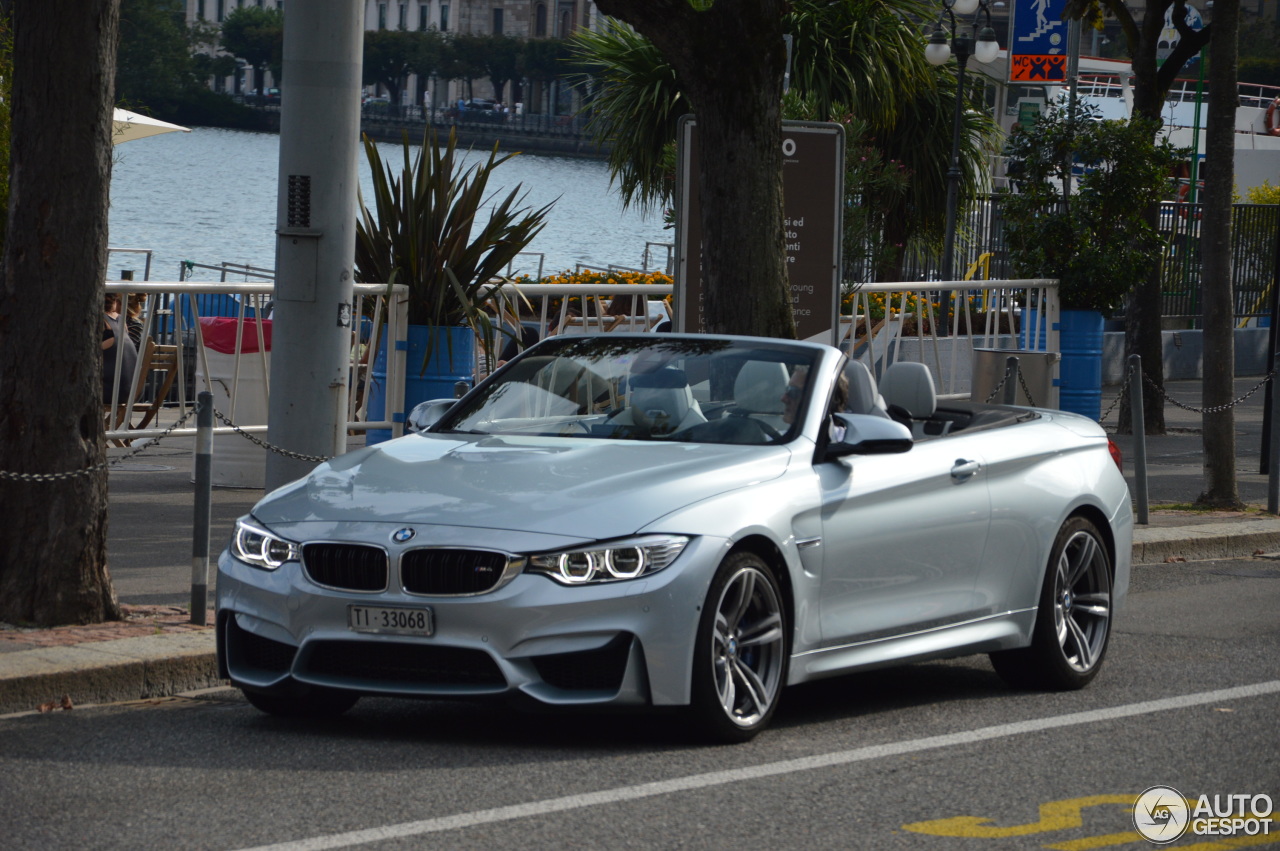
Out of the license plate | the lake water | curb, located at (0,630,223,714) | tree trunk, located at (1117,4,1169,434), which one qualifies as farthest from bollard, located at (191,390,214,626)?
the lake water

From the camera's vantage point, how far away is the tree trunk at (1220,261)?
1456 centimetres

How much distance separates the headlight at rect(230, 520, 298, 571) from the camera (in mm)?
6617

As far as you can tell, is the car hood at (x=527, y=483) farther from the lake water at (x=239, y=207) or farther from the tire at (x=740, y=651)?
the lake water at (x=239, y=207)

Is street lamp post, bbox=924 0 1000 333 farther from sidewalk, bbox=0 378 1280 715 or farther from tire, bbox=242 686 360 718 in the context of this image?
tire, bbox=242 686 360 718

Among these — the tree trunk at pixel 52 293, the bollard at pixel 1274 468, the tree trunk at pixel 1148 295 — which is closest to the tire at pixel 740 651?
the tree trunk at pixel 52 293

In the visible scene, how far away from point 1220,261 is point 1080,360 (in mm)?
2363

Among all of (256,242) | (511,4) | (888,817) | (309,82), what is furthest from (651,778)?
(511,4)

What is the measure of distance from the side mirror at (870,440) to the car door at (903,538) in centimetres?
6

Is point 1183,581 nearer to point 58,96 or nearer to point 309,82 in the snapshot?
point 309,82

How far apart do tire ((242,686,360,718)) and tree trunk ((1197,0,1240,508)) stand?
920cm

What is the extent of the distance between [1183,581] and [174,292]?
21.0 ft

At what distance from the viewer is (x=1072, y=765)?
6.57 meters

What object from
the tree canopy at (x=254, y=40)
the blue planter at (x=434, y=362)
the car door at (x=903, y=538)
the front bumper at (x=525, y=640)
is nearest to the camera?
the front bumper at (x=525, y=640)

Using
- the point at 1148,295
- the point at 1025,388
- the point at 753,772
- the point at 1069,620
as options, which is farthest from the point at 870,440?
the point at 1148,295
